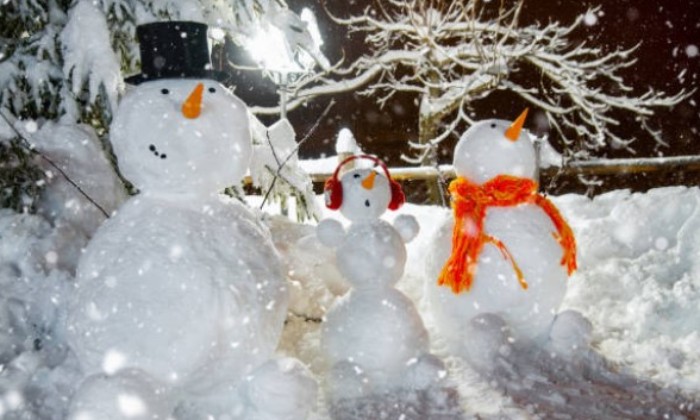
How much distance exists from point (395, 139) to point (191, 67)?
73.3ft

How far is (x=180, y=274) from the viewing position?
8.88ft

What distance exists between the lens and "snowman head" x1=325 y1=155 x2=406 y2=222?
3.55 m

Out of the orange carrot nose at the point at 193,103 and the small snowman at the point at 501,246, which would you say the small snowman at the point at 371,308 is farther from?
the orange carrot nose at the point at 193,103

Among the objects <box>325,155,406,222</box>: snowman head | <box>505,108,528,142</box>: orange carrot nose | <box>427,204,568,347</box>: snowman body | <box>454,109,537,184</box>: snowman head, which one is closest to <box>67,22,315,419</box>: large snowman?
<box>325,155,406,222</box>: snowman head

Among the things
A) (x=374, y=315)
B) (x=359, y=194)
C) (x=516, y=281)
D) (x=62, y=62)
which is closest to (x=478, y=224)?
(x=516, y=281)

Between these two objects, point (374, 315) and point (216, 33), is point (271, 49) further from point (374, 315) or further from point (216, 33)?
point (374, 315)

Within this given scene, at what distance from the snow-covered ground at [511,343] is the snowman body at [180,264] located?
614 mm

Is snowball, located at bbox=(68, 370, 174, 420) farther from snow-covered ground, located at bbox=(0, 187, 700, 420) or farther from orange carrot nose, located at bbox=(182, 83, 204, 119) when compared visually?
orange carrot nose, located at bbox=(182, 83, 204, 119)

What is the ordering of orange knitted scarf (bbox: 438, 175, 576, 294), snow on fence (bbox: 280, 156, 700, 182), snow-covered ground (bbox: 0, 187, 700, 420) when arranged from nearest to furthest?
snow-covered ground (bbox: 0, 187, 700, 420), orange knitted scarf (bbox: 438, 175, 576, 294), snow on fence (bbox: 280, 156, 700, 182)

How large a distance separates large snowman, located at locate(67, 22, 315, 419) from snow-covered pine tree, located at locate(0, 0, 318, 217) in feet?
2.66

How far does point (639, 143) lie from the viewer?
21.2m

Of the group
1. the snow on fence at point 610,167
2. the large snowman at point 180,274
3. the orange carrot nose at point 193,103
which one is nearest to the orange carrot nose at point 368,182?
the large snowman at point 180,274

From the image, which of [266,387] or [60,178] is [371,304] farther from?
[60,178]

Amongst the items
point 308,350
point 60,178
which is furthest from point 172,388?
point 60,178
